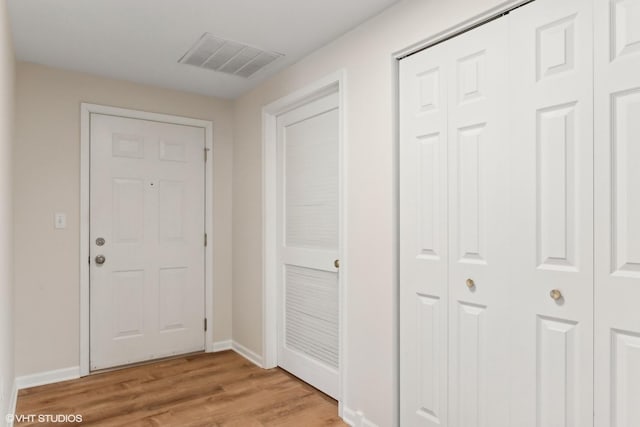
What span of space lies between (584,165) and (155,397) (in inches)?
110

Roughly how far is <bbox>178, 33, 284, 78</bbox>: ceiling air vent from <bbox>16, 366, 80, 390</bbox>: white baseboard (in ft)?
8.00

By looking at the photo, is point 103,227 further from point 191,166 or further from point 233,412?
point 233,412

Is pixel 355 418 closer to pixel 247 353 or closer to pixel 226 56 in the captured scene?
pixel 247 353

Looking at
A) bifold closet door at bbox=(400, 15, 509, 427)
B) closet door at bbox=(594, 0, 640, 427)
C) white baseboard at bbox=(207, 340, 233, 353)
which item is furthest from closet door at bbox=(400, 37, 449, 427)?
white baseboard at bbox=(207, 340, 233, 353)

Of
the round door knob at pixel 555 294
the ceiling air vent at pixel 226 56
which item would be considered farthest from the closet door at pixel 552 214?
the ceiling air vent at pixel 226 56

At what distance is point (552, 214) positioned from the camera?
1501mm

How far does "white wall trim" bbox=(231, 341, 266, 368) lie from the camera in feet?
10.9

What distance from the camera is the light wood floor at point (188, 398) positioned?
95.6 inches

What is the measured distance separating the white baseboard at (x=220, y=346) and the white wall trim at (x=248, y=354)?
3 cm

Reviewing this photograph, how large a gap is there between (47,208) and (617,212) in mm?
3403

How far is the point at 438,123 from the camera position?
1.91 metres

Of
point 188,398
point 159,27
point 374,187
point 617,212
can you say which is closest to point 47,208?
point 159,27

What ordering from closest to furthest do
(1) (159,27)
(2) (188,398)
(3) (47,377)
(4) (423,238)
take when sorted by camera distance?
(4) (423,238) < (1) (159,27) < (2) (188,398) < (3) (47,377)

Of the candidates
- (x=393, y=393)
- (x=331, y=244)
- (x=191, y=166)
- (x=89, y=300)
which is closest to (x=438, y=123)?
(x=331, y=244)
